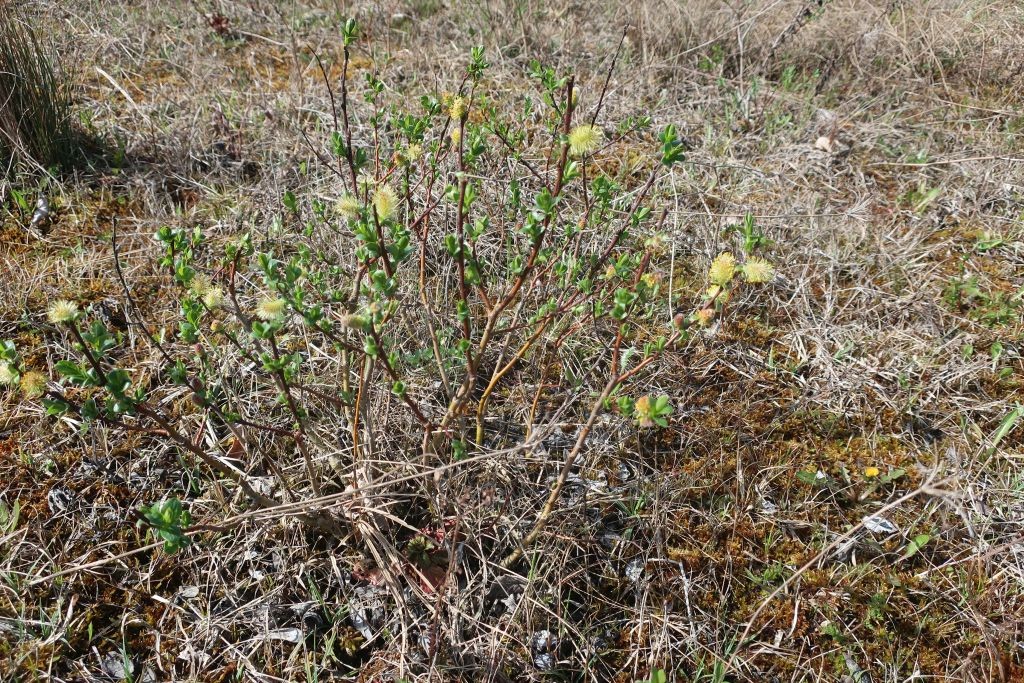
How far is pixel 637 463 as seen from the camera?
2.09m

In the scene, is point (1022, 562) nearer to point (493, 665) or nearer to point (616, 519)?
point (616, 519)

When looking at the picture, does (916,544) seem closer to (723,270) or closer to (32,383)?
(723,270)

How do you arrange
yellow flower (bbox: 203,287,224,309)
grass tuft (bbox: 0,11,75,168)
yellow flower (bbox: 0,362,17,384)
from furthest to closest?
1. grass tuft (bbox: 0,11,75,168)
2. yellow flower (bbox: 203,287,224,309)
3. yellow flower (bbox: 0,362,17,384)

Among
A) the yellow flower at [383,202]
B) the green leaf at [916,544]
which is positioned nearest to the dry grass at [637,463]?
the green leaf at [916,544]

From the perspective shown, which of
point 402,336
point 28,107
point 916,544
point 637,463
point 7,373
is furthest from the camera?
point 28,107

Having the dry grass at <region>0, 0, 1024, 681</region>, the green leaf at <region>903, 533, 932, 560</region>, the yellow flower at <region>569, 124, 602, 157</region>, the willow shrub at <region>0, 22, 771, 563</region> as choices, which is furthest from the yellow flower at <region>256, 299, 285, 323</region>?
the green leaf at <region>903, 533, 932, 560</region>

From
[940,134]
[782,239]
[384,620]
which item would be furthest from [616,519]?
[940,134]

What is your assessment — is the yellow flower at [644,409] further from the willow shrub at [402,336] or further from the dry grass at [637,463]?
the dry grass at [637,463]

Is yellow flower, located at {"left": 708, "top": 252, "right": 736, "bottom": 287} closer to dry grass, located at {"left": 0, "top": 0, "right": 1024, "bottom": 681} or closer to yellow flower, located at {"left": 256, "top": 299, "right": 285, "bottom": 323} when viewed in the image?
dry grass, located at {"left": 0, "top": 0, "right": 1024, "bottom": 681}

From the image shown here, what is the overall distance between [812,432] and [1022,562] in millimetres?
612

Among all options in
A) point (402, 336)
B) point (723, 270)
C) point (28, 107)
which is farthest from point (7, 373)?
point (28, 107)

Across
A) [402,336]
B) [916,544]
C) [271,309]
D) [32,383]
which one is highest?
[271,309]

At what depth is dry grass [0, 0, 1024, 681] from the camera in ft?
5.57

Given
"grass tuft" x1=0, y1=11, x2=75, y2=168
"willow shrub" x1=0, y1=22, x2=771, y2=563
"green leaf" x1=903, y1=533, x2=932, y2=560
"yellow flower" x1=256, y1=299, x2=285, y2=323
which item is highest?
"grass tuft" x1=0, y1=11, x2=75, y2=168
